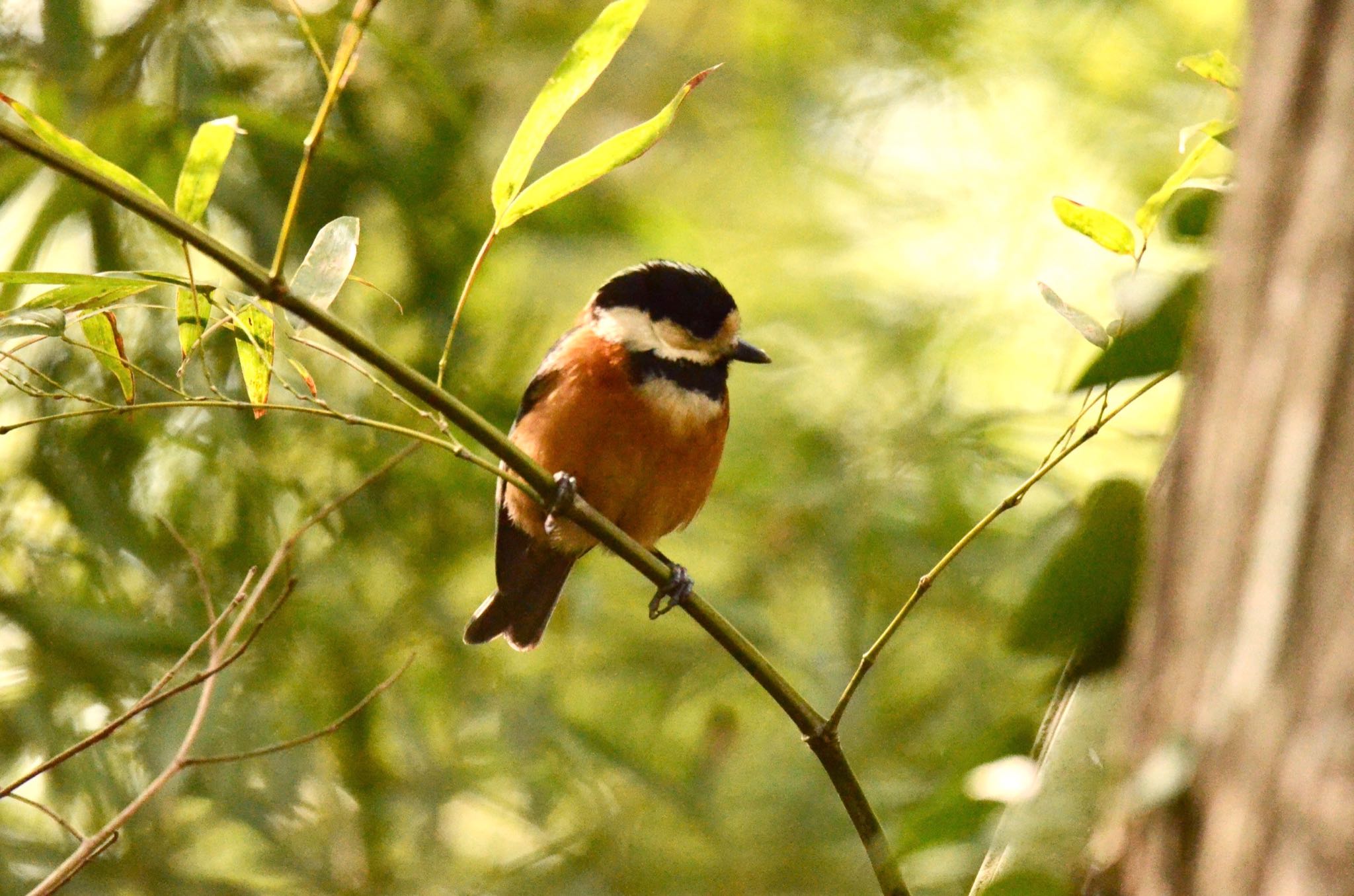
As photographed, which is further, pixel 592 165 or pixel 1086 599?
pixel 592 165

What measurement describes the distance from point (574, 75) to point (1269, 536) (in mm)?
820

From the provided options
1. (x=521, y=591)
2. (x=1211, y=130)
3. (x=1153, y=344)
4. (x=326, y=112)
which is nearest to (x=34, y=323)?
(x=326, y=112)

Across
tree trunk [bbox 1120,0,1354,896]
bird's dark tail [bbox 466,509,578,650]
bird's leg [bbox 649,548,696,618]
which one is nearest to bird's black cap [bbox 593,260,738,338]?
bird's leg [bbox 649,548,696,618]

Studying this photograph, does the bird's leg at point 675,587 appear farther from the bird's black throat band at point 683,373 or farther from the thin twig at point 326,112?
the thin twig at point 326,112

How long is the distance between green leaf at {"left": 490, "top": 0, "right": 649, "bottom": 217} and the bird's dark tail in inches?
72.3

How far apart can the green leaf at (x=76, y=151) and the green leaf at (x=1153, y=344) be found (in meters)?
0.81

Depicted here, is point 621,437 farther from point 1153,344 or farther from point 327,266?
point 1153,344

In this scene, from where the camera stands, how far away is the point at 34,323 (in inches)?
49.7

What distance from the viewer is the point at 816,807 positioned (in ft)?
12.6

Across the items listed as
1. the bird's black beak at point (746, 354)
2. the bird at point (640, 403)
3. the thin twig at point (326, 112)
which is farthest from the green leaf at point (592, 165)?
the bird's black beak at point (746, 354)

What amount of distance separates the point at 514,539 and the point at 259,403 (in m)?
1.83

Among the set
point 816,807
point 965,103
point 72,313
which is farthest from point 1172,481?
point 965,103

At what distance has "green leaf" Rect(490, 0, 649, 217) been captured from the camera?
4.34ft

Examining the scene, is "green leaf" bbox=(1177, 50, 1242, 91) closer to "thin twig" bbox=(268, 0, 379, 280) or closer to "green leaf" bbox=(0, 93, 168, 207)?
"thin twig" bbox=(268, 0, 379, 280)
